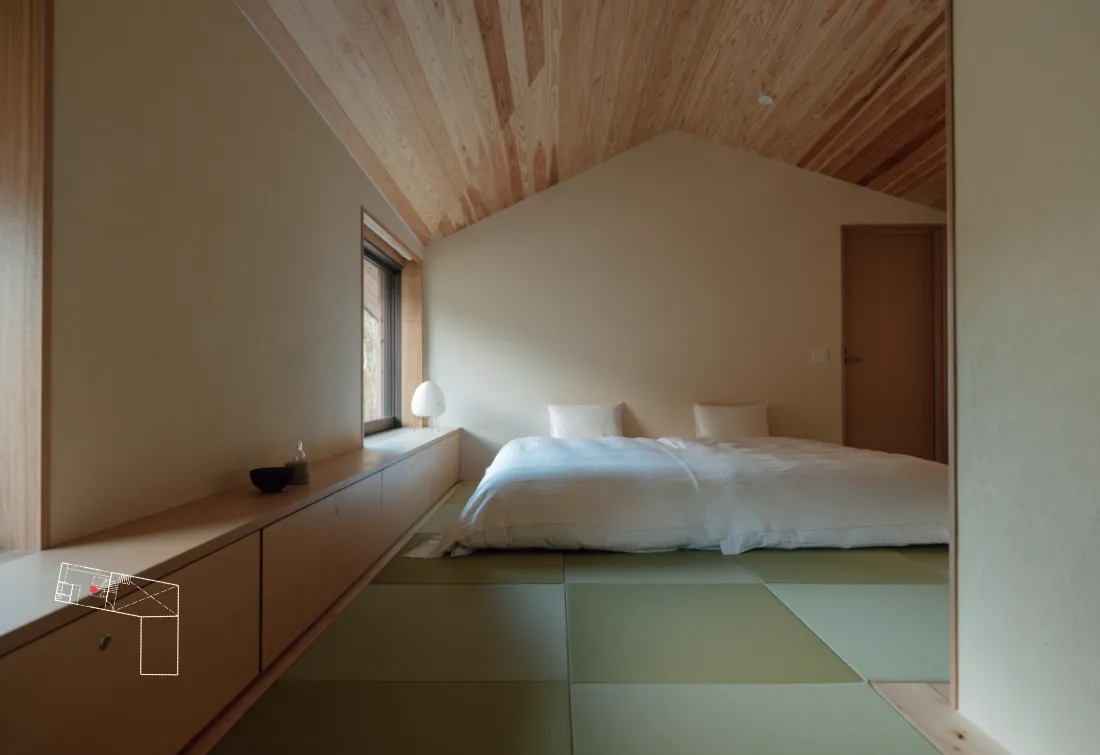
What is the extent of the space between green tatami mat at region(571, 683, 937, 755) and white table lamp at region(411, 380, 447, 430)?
2.81 m

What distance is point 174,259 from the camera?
1.43 metres

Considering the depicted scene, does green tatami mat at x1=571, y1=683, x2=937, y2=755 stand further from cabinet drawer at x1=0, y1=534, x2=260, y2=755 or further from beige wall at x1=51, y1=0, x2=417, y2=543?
beige wall at x1=51, y1=0, x2=417, y2=543

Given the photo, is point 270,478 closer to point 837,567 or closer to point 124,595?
point 124,595

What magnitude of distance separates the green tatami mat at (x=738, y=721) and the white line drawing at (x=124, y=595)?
868 mm

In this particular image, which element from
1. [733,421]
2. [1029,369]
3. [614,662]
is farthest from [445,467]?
[1029,369]

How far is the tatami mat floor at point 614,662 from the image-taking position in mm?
1146

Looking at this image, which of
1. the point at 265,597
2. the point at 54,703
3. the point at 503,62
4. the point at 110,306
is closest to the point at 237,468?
the point at 265,597

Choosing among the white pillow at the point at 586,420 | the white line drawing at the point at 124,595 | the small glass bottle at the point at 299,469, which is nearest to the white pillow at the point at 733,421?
the white pillow at the point at 586,420

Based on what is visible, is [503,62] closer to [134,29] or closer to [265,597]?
[134,29]

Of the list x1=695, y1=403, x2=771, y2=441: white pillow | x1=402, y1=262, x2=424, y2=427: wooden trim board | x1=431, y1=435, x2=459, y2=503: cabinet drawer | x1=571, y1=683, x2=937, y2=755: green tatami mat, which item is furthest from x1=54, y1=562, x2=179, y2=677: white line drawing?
x1=695, y1=403, x2=771, y2=441: white pillow

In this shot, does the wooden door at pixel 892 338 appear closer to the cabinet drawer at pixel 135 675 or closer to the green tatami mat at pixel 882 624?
the green tatami mat at pixel 882 624

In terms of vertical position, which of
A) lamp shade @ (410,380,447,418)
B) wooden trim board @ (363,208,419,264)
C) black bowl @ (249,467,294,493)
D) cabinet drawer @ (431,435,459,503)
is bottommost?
cabinet drawer @ (431,435,459,503)

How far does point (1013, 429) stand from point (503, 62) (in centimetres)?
254

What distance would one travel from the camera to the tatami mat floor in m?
1.15
